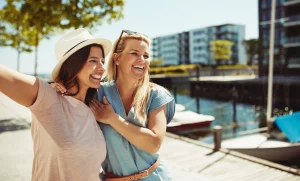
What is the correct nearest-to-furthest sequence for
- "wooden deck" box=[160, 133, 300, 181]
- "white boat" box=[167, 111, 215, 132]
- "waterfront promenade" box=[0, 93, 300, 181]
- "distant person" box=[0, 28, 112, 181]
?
"distant person" box=[0, 28, 112, 181] → "waterfront promenade" box=[0, 93, 300, 181] → "wooden deck" box=[160, 133, 300, 181] → "white boat" box=[167, 111, 215, 132]

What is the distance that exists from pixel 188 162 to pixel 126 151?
19.0 feet

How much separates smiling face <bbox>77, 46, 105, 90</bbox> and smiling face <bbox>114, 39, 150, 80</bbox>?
0.61 ft

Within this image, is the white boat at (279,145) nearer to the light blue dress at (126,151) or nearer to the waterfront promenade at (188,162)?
the waterfront promenade at (188,162)

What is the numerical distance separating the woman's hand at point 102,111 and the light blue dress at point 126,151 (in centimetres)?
7

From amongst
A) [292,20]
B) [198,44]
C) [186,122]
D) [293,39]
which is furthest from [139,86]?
[198,44]

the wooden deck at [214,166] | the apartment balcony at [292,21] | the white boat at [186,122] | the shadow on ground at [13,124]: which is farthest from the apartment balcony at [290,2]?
the shadow on ground at [13,124]

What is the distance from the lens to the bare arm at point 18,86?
3.74ft

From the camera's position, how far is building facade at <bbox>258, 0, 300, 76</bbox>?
117 ft

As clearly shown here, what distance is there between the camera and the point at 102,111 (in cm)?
165

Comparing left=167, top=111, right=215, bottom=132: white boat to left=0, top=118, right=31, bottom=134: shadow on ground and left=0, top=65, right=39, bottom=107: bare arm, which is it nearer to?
left=0, top=118, right=31, bottom=134: shadow on ground

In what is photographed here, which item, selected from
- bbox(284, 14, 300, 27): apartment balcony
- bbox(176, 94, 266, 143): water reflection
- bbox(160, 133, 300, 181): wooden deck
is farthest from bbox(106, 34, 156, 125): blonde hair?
bbox(284, 14, 300, 27): apartment balcony

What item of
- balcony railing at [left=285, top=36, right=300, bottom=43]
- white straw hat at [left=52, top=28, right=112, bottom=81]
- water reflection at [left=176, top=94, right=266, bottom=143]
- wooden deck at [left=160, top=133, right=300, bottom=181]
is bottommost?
water reflection at [left=176, top=94, right=266, bottom=143]

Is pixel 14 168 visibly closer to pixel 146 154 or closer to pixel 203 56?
pixel 146 154

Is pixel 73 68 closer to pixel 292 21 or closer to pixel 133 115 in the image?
pixel 133 115
